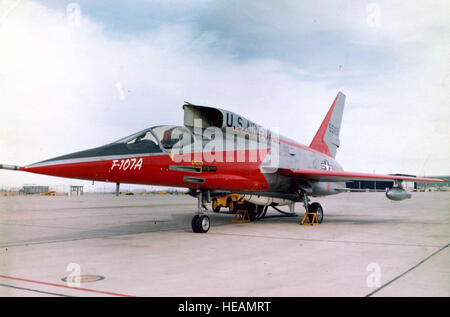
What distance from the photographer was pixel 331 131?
1970cm

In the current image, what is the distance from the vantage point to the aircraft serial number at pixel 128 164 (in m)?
8.40

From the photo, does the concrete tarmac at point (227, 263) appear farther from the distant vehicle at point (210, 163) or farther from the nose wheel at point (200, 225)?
the distant vehicle at point (210, 163)

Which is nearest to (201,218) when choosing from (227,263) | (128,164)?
(128,164)

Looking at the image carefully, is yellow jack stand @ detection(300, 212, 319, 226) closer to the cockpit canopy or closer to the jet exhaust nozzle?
the jet exhaust nozzle

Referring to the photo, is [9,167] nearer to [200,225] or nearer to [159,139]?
[159,139]

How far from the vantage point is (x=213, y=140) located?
10.6m

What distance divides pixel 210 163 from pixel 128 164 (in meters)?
2.54

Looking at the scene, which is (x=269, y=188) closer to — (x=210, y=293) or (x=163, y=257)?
(x=163, y=257)

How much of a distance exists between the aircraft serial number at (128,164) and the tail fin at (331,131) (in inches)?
467

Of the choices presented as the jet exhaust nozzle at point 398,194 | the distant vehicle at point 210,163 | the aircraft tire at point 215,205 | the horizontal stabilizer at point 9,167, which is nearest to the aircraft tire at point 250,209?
the distant vehicle at point 210,163

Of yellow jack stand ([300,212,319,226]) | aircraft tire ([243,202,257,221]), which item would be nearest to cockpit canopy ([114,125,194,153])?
yellow jack stand ([300,212,319,226])

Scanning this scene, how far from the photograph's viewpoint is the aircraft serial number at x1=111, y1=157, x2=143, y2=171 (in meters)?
8.40

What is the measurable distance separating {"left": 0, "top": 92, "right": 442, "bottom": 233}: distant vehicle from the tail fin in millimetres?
2963

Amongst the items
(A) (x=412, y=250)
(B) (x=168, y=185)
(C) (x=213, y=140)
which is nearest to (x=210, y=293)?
(A) (x=412, y=250)
